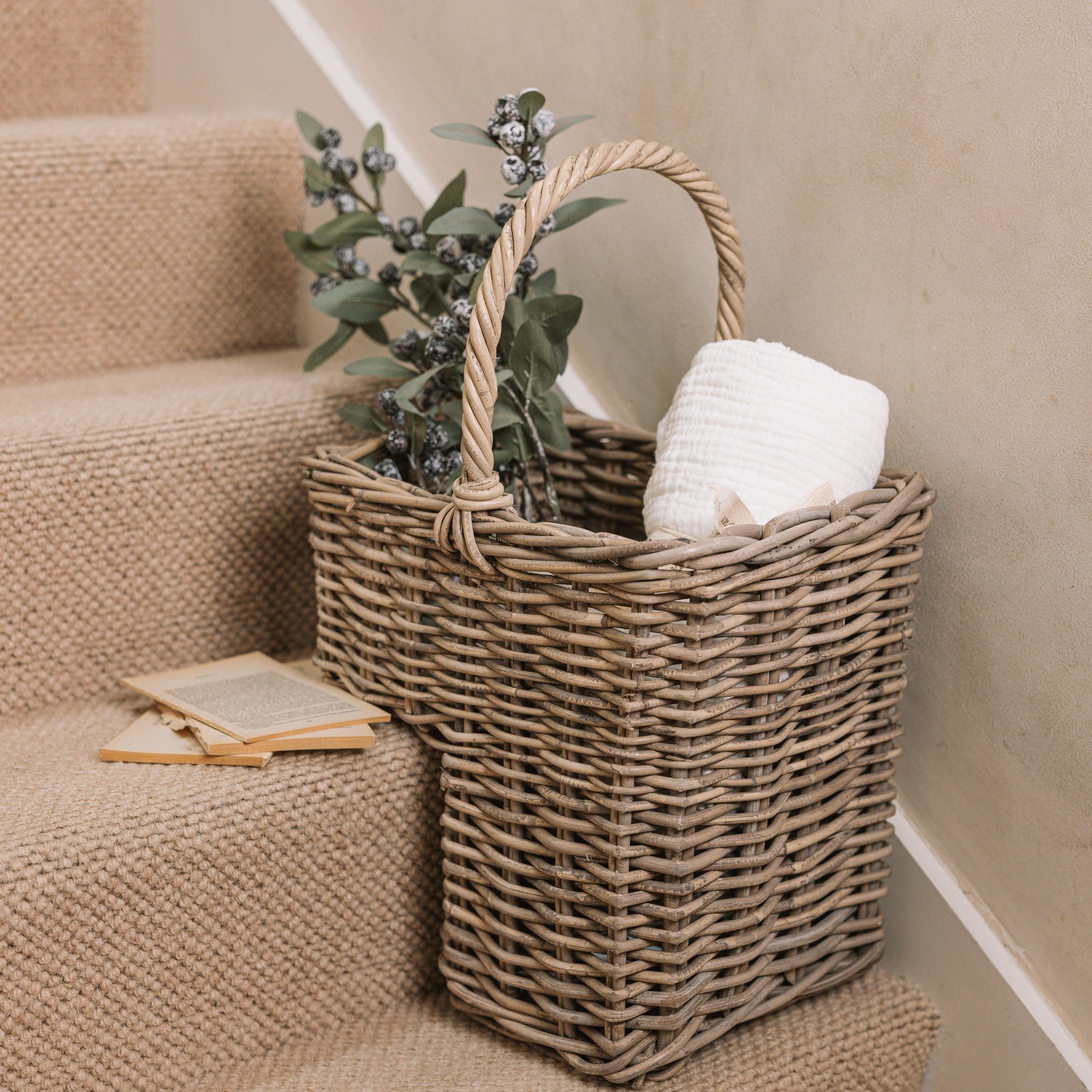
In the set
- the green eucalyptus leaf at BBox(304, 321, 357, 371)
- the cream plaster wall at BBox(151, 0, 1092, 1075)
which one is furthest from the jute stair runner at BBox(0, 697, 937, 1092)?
the green eucalyptus leaf at BBox(304, 321, 357, 371)

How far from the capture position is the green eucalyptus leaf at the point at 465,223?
819 mm

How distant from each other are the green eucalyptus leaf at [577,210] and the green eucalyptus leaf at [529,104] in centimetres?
8

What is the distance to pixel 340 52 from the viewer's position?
4.16 feet

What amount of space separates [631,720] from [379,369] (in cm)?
40

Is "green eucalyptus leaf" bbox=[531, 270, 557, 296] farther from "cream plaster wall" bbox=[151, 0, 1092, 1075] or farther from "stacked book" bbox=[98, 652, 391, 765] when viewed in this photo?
"stacked book" bbox=[98, 652, 391, 765]

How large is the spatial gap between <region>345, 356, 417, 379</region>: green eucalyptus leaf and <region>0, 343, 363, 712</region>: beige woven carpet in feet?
0.38

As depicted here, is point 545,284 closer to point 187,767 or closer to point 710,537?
point 710,537

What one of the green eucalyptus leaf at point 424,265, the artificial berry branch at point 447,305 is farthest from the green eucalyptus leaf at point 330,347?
the green eucalyptus leaf at point 424,265

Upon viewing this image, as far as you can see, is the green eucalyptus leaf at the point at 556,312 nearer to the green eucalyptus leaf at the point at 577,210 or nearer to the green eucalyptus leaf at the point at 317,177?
the green eucalyptus leaf at the point at 577,210

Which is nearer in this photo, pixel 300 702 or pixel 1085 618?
pixel 1085 618

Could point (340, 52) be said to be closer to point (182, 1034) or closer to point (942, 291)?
point (942, 291)

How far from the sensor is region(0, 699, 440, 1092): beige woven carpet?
69 cm

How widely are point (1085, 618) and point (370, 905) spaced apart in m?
0.57

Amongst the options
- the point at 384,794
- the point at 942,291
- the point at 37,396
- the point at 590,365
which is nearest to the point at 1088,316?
the point at 942,291
